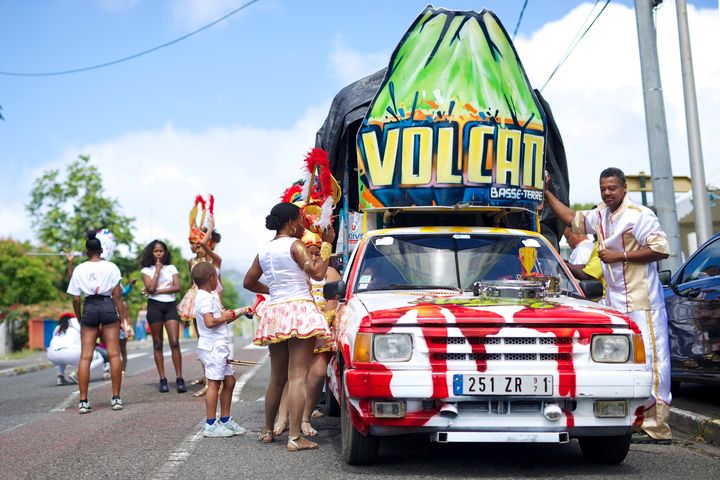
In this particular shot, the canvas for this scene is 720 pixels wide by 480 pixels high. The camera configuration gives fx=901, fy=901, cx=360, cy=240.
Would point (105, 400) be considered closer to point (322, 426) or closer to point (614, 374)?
point (322, 426)

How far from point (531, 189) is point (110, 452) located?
4.18 metres

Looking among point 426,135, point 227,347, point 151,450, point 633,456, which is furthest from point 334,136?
point 633,456

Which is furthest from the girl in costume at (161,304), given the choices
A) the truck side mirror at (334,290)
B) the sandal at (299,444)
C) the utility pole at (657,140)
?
the utility pole at (657,140)

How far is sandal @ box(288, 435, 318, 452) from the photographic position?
6.57 metres

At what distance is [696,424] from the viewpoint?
739cm

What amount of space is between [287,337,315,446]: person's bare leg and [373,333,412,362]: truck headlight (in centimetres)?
138

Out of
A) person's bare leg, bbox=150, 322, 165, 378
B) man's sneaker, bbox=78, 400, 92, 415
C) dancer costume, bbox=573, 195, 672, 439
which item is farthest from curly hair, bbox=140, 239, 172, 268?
dancer costume, bbox=573, 195, 672, 439

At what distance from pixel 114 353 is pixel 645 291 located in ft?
18.3

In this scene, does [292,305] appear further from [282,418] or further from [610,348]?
[610,348]

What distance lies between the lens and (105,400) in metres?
10.6

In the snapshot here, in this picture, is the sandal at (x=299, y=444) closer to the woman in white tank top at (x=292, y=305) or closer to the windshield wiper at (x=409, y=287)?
the woman in white tank top at (x=292, y=305)

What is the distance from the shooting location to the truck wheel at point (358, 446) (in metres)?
5.71

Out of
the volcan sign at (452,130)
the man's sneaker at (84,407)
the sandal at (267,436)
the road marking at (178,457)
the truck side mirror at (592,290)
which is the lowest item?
the road marking at (178,457)

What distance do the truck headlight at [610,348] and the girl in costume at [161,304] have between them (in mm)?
6678
